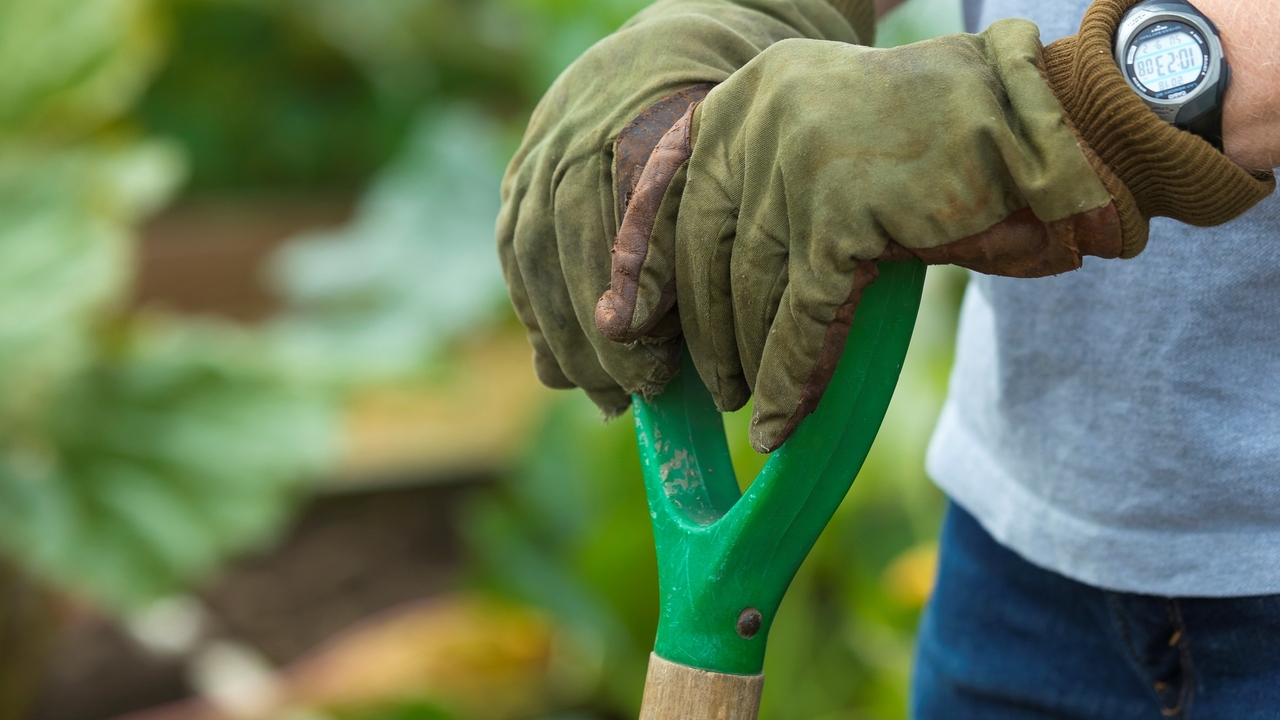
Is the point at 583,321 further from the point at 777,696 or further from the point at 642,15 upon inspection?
the point at 777,696

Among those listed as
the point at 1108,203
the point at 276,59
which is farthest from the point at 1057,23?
the point at 276,59

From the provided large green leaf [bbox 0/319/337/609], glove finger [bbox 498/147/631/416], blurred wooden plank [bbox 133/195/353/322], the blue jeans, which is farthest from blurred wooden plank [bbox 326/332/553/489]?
glove finger [bbox 498/147/631/416]

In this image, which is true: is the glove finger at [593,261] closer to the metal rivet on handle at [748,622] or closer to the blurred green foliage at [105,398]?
the metal rivet on handle at [748,622]

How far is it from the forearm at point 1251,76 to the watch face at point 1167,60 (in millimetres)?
15

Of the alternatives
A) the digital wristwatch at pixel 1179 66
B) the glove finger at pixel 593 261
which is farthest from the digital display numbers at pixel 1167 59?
the glove finger at pixel 593 261

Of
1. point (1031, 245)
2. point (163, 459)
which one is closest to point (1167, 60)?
point (1031, 245)

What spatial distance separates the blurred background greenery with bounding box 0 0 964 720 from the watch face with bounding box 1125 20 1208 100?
2.75ft

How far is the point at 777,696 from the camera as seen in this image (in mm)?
1668

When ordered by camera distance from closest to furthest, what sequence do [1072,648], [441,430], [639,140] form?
1. [639,140]
2. [1072,648]
3. [441,430]

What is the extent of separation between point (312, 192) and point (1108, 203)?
3032 mm

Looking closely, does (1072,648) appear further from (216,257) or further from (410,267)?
(216,257)

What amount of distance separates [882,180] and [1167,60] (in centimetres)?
14

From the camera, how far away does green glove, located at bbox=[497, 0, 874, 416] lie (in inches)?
25.0

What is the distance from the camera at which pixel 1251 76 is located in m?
0.52
